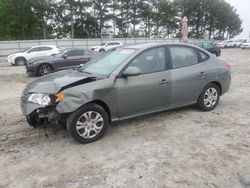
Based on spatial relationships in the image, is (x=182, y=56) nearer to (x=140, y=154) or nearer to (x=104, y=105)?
(x=104, y=105)

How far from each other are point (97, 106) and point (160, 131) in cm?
127

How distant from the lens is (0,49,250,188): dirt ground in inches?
119

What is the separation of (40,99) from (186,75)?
2827mm

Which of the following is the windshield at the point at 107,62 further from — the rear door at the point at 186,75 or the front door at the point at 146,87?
the rear door at the point at 186,75

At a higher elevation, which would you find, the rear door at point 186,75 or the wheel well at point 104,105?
the rear door at point 186,75

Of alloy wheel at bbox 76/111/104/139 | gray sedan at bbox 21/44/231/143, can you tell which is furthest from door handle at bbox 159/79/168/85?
alloy wheel at bbox 76/111/104/139

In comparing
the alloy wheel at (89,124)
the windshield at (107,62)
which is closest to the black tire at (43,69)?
the windshield at (107,62)

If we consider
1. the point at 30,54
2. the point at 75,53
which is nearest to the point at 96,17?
the point at 30,54

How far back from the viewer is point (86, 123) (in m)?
3.94

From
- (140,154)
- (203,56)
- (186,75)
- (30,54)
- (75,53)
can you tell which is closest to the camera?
(140,154)

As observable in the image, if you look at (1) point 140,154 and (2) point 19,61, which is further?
(2) point 19,61

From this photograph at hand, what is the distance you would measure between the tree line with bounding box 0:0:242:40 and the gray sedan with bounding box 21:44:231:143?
1596 inches

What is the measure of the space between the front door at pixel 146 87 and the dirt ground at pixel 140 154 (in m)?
0.41

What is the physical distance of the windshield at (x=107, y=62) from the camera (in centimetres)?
439
